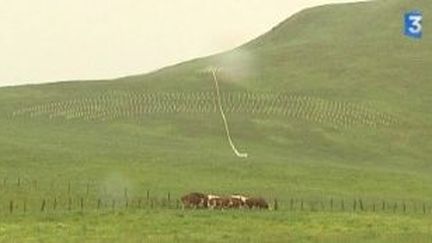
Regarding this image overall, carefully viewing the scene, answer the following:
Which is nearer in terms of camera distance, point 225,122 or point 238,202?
point 238,202

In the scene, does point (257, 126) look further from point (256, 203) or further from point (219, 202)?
point (219, 202)

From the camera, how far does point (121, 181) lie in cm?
6900

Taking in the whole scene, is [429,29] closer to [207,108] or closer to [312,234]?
[207,108]

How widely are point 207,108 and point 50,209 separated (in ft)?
216

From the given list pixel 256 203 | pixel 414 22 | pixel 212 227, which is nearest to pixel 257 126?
pixel 414 22

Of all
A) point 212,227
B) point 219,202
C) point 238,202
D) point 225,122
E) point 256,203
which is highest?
point 212,227

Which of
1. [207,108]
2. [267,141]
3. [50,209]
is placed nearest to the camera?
[50,209]

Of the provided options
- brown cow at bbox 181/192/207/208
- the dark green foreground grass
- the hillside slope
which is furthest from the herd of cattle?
the hillside slope

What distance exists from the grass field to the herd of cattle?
1705mm

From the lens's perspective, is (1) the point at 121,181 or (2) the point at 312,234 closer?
(2) the point at 312,234

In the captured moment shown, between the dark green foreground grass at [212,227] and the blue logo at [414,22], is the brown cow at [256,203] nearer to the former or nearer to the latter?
the dark green foreground grass at [212,227]

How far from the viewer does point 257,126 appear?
352 feet

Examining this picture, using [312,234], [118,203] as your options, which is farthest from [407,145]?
[312,234]

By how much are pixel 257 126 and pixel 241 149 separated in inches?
561
